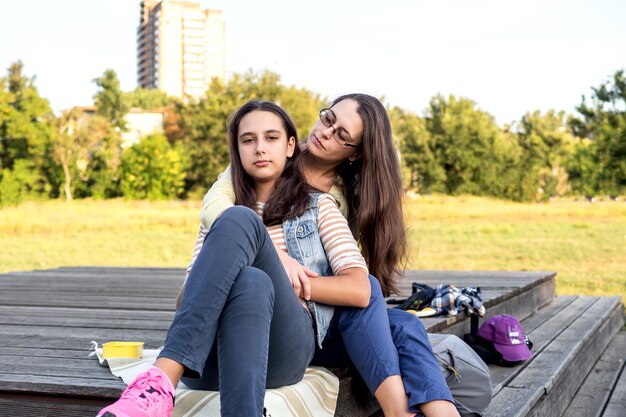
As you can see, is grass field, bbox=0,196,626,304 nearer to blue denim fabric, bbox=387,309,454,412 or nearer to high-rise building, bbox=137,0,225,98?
blue denim fabric, bbox=387,309,454,412

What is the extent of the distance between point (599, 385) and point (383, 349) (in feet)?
7.92

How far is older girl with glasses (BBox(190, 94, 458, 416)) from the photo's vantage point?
233cm

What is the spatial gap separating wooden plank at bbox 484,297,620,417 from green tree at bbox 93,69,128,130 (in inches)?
1747

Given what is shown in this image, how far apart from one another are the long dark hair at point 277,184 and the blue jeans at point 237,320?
349 mm

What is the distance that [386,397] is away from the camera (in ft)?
7.65

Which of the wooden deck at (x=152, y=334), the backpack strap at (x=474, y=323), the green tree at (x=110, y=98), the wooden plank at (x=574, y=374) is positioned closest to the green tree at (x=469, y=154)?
the green tree at (x=110, y=98)

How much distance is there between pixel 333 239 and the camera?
99.0 inches

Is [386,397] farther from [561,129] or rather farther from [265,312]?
[561,129]

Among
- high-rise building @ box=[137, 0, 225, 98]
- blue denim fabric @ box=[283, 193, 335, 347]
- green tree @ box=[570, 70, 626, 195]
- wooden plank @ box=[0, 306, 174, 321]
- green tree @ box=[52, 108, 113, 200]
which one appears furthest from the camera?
→ high-rise building @ box=[137, 0, 225, 98]

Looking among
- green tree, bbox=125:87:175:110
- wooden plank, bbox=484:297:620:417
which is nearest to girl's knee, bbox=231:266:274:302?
wooden plank, bbox=484:297:620:417

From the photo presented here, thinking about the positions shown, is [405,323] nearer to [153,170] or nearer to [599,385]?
[599,385]

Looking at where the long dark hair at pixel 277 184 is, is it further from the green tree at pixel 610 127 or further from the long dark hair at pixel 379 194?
the green tree at pixel 610 127

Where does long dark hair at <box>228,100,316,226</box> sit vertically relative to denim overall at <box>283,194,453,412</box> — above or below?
above

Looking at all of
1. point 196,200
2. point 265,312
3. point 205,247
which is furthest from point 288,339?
point 196,200
